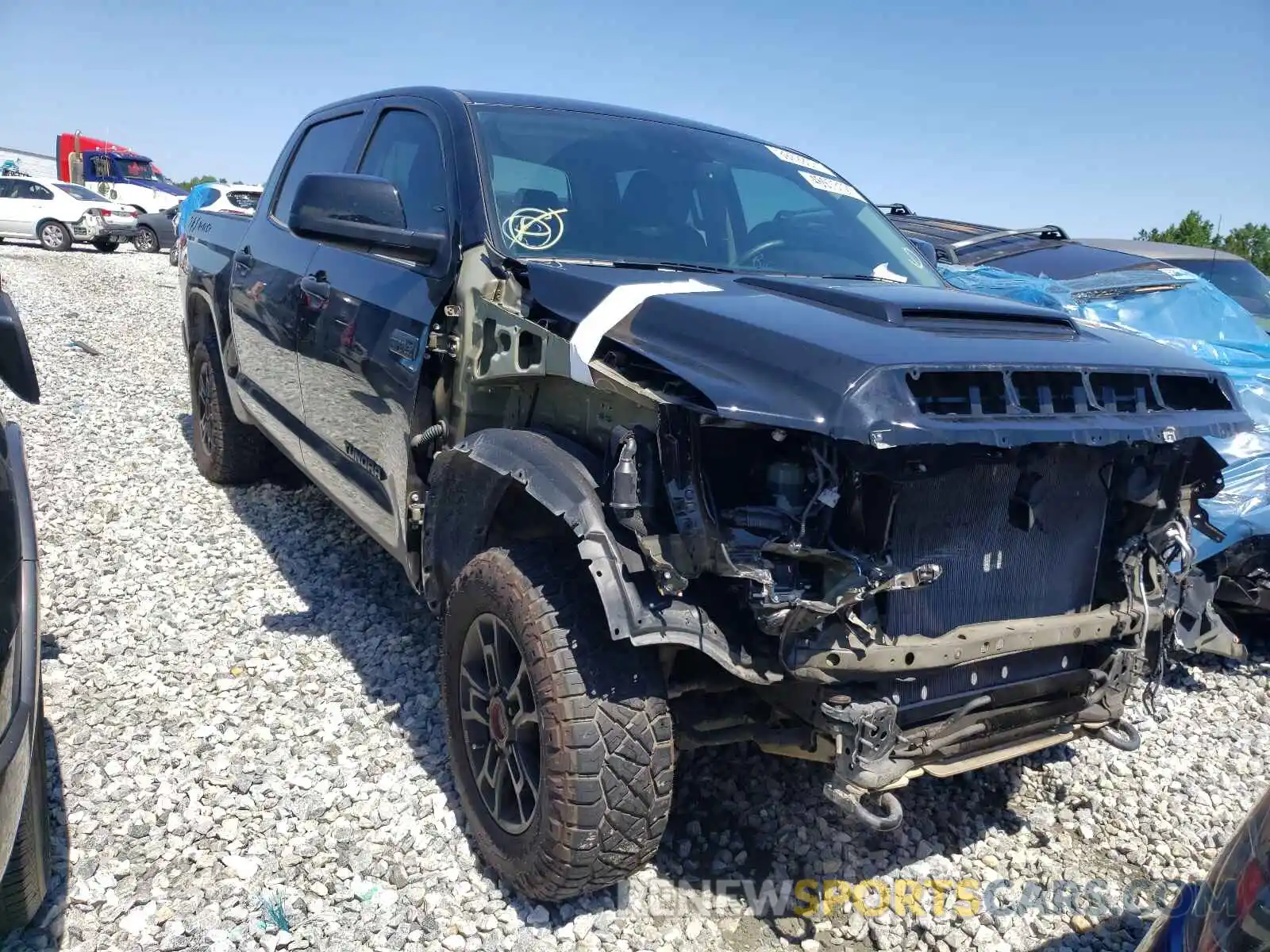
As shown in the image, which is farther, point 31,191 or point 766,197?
point 31,191

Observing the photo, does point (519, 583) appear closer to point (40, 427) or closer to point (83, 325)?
point (40, 427)

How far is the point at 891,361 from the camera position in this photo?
1890mm

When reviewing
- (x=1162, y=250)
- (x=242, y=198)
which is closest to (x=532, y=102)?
(x=1162, y=250)

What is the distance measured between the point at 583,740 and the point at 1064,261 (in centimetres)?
528

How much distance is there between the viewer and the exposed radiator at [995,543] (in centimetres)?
209

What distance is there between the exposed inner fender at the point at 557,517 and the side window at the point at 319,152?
1.81 metres

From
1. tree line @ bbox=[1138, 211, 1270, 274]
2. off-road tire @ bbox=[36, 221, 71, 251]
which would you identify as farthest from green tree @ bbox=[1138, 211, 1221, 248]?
off-road tire @ bbox=[36, 221, 71, 251]

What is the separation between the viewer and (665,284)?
2.48 meters

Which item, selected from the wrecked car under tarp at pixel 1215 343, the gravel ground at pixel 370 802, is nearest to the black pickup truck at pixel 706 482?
the gravel ground at pixel 370 802

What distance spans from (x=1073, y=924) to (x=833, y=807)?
2.31ft

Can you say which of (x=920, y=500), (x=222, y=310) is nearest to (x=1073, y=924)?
(x=920, y=500)

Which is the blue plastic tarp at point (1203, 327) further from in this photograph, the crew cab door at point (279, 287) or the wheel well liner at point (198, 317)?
the wheel well liner at point (198, 317)

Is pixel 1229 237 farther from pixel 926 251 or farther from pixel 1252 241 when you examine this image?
pixel 926 251

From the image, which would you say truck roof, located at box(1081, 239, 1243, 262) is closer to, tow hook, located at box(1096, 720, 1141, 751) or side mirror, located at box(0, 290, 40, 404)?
tow hook, located at box(1096, 720, 1141, 751)
